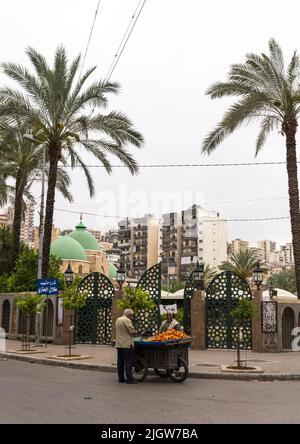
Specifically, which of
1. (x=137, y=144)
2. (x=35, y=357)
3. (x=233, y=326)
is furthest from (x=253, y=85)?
(x=35, y=357)

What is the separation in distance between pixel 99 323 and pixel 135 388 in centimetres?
1104

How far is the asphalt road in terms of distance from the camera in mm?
6746

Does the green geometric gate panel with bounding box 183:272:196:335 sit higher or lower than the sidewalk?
higher

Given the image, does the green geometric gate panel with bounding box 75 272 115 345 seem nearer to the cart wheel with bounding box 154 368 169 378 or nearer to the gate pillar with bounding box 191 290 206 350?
the gate pillar with bounding box 191 290 206 350

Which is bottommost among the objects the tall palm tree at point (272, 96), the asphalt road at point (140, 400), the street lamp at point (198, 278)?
the asphalt road at point (140, 400)

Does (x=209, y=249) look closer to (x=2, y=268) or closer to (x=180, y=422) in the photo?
(x=2, y=268)

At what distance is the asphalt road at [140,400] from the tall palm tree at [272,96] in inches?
403

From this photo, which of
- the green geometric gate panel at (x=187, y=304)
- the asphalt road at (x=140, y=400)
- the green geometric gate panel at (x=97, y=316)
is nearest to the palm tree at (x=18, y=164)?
the green geometric gate panel at (x=97, y=316)

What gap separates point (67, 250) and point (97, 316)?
3213 cm

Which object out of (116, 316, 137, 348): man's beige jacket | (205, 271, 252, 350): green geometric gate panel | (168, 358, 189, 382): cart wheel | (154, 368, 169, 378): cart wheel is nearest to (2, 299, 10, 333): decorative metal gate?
(205, 271, 252, 350): green geometric gate panel

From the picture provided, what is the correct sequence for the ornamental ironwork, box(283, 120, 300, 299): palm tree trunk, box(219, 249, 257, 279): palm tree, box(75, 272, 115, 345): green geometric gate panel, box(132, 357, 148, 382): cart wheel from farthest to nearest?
box(219, 249, 257, 279): palm tree < box(75, 272, 115, 345): green geometric gate panel < box(283, 120, 300, 299): palm tree trunk < the ornamental ironwork < box(132, 357, 148, 382): cart wheel

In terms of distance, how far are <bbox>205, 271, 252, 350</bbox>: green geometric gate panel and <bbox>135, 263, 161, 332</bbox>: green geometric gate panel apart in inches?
77.0

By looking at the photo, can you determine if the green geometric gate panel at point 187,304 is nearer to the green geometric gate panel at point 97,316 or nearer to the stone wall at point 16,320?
the green geometric gate panel at point 97,316

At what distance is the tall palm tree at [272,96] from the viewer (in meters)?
19.8
